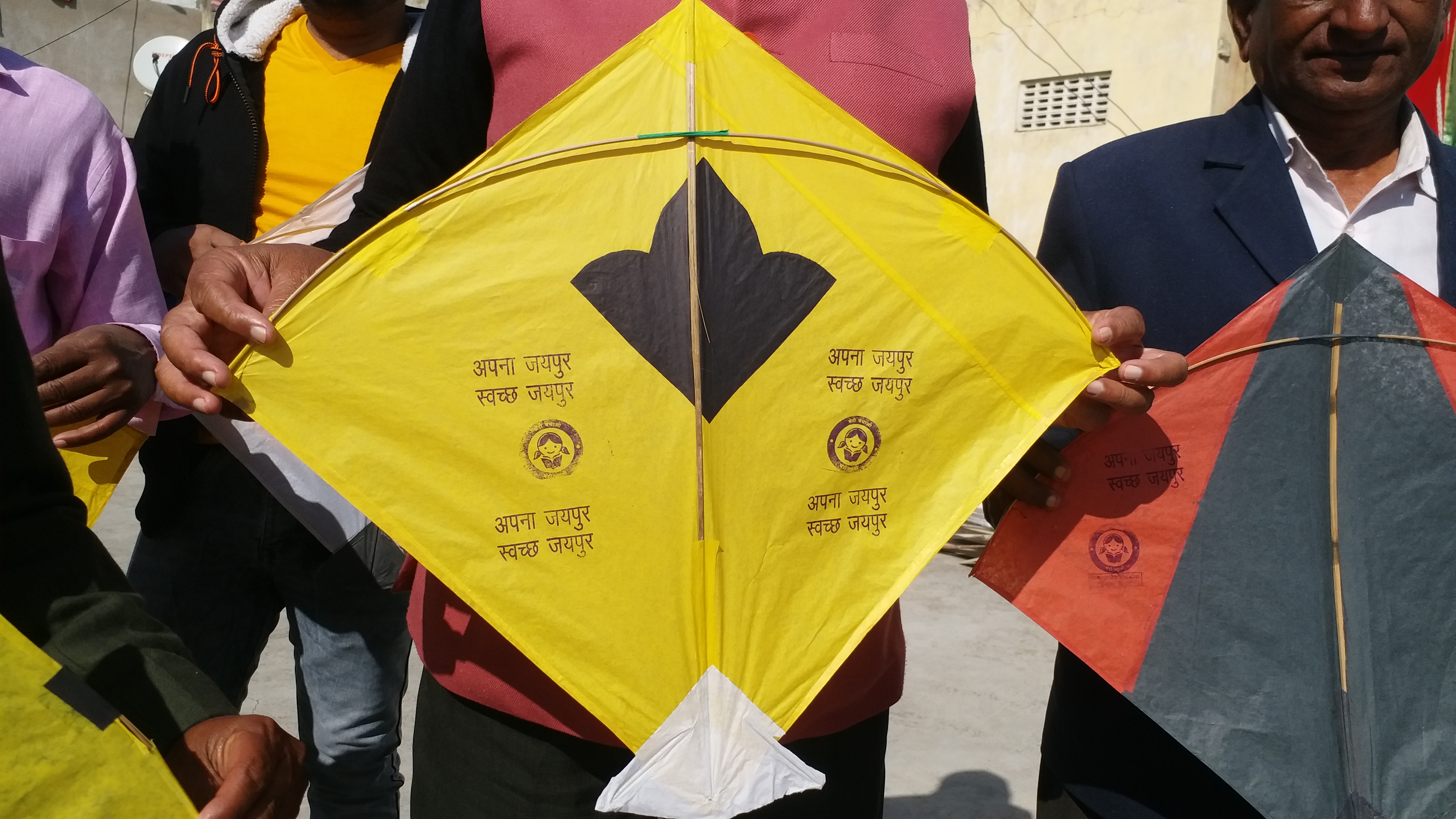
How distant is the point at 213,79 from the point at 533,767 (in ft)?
5.55

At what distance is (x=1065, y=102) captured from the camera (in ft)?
34.5

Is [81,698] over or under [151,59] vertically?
under

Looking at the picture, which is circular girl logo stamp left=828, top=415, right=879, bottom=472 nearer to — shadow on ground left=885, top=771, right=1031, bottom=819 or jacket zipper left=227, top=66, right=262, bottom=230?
jacket zipper left=227, top=66, right=262, bottom=230

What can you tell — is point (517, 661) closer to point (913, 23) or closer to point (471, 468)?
point (471, 468)

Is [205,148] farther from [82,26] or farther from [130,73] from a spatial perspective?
[130,73]

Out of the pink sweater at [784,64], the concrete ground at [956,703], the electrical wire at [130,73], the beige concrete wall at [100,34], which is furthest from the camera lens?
the electrical wire at [130,73]

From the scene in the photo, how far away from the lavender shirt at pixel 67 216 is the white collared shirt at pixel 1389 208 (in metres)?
1.80

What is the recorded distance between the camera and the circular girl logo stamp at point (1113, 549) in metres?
1.57

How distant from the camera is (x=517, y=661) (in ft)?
4.57

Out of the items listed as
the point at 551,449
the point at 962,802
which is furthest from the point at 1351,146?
the point at 962,802

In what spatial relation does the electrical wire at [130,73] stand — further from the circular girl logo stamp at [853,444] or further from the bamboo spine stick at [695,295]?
the circular girl logo stamp at [853,444]

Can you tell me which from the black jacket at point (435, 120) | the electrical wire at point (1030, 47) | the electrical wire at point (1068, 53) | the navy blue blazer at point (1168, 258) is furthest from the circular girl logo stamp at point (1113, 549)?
the electrical wire at point (1030, 47)

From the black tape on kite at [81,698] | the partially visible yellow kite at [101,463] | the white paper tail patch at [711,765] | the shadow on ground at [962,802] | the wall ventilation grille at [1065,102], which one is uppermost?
the wall ventilation grille at [1065,102]

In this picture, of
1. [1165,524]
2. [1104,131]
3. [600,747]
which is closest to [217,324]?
[600,747]
